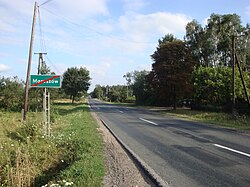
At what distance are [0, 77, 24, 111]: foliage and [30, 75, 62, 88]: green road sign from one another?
86.8 feet

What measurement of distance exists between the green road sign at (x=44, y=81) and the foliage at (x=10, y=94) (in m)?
26.5

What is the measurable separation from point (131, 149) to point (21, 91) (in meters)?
31.2

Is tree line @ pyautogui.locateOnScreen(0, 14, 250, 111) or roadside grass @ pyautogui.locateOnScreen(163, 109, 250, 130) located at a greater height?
tree line @ pyautogui.locateOnScreen(0, 14, 250, 111)

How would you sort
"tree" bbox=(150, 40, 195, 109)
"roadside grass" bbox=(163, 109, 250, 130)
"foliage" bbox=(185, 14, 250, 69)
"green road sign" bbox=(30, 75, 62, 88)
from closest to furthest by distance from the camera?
"green road sign" bbox=(30, 75, 62, 88) < "roadside grass" bbox=(163, 109, 250, 130) < "tree" bbox=(150, 40, 195, 109) < "foliage" bbox=(185, 14, 250, 69)

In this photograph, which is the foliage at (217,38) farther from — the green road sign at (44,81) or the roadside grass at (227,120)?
the green road sign at (44,81)

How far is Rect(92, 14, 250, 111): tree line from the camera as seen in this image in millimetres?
34344

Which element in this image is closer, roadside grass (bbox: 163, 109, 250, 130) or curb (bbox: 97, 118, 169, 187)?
curb (bbox: 97, 118, 169, 187)

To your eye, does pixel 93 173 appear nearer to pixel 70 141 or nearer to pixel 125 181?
pixel 125 181

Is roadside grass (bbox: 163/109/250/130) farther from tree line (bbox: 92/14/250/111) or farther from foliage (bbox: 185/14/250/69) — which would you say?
foliage (bbox: 185/14/250/69)

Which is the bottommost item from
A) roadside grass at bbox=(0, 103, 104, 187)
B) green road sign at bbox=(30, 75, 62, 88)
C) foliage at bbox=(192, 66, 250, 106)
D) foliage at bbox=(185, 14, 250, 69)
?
roadside grass at bbox=(0, 103, 104, 187)

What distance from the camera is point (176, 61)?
39906mm

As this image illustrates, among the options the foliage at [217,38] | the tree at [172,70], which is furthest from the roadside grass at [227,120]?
the foliage at [217,38]

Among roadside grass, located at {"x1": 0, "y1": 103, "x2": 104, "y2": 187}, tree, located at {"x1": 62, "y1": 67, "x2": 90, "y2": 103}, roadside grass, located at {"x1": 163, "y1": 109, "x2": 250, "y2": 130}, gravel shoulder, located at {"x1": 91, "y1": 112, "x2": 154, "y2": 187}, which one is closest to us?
gravel shoulder, located at {"x1": 91, "y1": 112, "x2": 154, "y2": 187}

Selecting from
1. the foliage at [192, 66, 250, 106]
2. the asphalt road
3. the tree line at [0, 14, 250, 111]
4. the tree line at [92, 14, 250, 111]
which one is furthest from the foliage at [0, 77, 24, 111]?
the asphalt road
